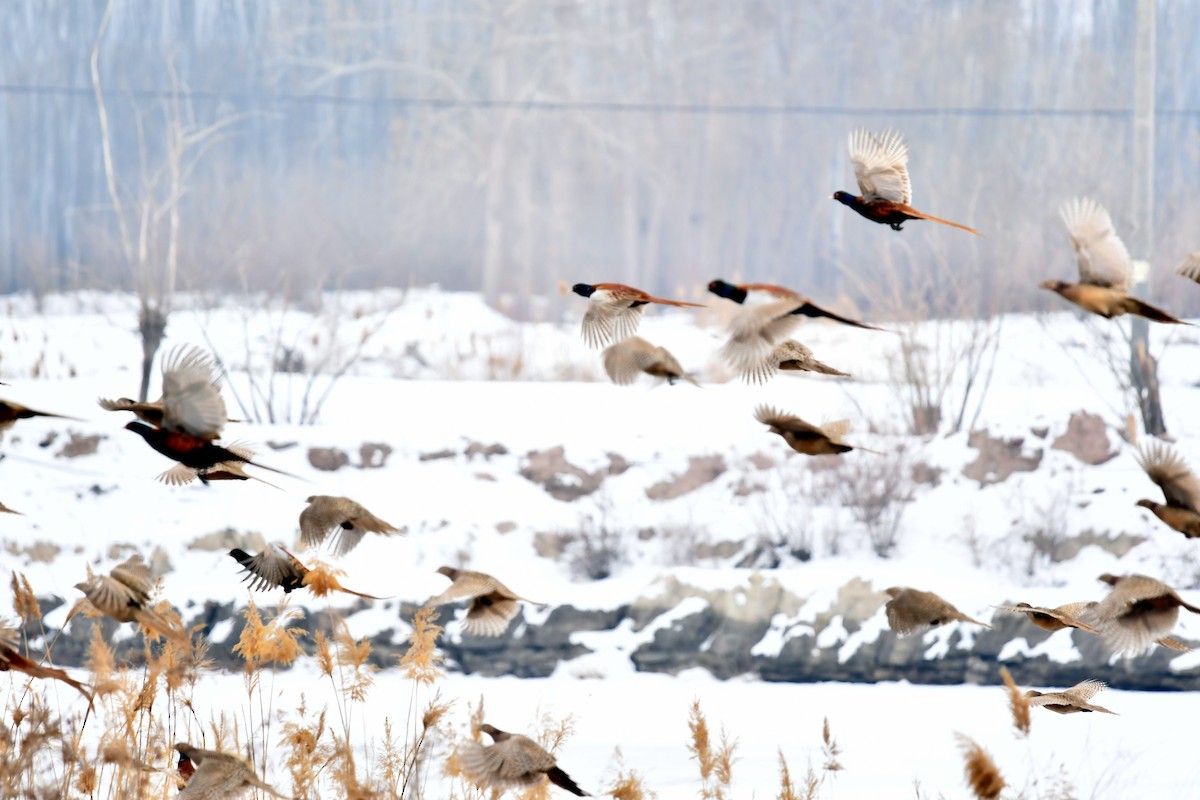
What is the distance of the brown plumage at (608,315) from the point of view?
127 cm

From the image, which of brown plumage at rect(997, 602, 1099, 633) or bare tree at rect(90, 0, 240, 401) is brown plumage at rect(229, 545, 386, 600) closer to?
brown plumage at rect(997, 602, 1099, 633)

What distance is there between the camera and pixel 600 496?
18.3 ft

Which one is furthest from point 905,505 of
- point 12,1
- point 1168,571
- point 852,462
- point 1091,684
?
point 12,1

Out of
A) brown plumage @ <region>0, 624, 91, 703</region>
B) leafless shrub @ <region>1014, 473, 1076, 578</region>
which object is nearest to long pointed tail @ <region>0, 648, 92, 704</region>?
brown plumage @ <region>0, 624, 91, 703</region>

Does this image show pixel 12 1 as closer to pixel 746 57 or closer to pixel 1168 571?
pixel 746 57

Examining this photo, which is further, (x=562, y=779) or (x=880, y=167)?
(x=880, y=167)

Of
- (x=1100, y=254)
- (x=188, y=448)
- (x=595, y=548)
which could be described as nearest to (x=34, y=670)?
(x=188, y=448)

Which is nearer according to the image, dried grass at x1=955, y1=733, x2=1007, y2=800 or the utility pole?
dried grass at x1=955, y1=733, x2=1007, y2=800

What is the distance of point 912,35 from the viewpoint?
22.5ft

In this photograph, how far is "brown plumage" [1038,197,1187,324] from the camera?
1075 millimetres

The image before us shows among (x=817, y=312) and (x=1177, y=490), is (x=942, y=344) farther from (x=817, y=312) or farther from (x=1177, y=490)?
(x=817, y=312)

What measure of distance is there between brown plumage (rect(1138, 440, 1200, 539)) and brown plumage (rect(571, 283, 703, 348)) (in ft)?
1.58

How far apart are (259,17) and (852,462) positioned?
13.6ft

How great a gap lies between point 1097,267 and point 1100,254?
0.5 inches
